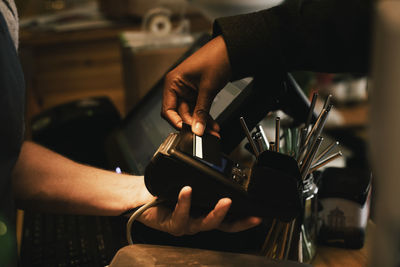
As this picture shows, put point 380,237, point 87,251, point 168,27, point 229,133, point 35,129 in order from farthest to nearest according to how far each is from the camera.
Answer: point 168,27 → point 35,129 → point 87,251 → point 229,133 → point 380,237

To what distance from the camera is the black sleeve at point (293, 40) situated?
535 mm

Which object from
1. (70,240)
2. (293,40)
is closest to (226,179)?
(293,40)

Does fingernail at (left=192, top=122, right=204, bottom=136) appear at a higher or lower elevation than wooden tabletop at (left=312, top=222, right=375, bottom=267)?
higher

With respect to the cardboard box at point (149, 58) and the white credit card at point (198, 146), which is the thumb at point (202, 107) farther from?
the cardboard box at point (149, 58)

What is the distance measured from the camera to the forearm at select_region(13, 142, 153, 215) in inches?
29.5

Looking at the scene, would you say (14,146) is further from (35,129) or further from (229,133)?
(35,129)

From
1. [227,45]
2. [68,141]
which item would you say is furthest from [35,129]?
[227,45]

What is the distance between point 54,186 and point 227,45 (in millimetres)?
444

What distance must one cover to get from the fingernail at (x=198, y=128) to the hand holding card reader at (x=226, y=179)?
0.02 metres

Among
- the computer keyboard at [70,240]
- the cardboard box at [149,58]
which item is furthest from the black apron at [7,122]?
the cardboard box at [149,58]

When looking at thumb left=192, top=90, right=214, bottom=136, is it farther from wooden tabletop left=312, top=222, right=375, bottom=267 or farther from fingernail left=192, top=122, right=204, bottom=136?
wooden tabletop left=312, top=222, right=375, bottom=267

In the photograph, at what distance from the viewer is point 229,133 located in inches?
25.4

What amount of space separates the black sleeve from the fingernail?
9cm

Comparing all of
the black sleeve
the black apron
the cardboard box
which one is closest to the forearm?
the black apron
